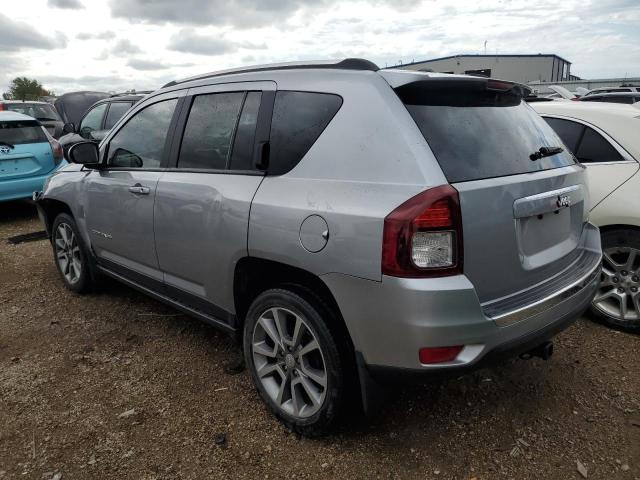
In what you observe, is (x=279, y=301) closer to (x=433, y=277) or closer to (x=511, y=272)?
(x=433, y=277)

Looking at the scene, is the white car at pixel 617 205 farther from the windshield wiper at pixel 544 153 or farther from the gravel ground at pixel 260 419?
the windshield wiper at pixel 544 153

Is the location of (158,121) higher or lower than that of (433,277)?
higher

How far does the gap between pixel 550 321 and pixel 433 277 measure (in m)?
0.71

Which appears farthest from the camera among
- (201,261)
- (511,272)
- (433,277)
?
(201,261)

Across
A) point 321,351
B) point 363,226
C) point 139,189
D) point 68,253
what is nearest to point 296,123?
point 363,226

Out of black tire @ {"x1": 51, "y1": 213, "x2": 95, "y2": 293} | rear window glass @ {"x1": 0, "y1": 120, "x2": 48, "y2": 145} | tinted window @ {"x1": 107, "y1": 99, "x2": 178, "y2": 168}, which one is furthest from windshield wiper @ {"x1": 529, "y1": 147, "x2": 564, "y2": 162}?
rear window glass @ {"x1": 0, "y1": 120, "x2": 48, "y2": 145}

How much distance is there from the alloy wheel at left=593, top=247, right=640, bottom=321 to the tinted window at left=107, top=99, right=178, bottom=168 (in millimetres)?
3212

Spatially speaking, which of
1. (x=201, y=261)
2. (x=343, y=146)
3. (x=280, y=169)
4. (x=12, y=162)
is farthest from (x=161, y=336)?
(x=12, y=162)

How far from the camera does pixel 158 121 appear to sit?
347 centimetres

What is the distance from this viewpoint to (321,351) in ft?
7.63

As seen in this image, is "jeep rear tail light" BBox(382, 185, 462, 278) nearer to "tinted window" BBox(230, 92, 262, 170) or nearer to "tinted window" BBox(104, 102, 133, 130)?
"tinted window" BBox(230, 92, 262, 170)

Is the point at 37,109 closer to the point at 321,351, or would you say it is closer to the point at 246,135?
the point at 246,135

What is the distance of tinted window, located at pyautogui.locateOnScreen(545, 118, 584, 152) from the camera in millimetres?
3926

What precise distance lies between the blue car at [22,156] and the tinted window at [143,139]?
14.4ft
